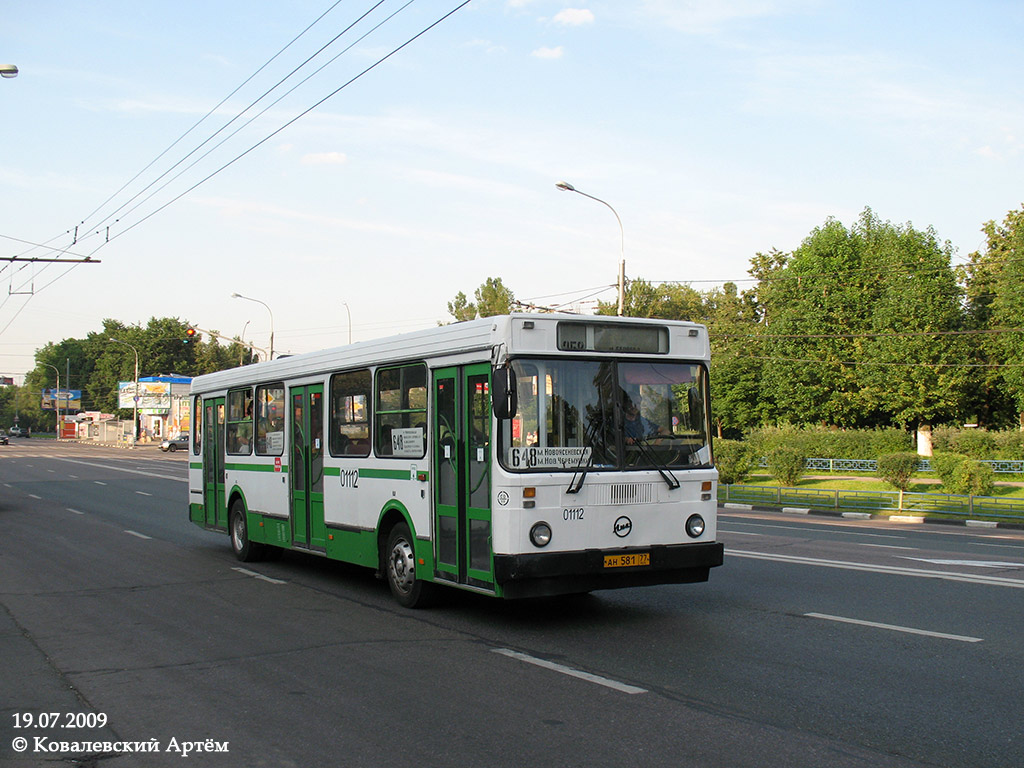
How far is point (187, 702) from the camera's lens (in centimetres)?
662

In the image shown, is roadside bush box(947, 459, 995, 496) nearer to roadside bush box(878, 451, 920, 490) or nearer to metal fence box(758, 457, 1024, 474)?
roadside bush box(878, 451, 920, 490)

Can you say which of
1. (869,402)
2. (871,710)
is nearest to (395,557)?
(871,710)

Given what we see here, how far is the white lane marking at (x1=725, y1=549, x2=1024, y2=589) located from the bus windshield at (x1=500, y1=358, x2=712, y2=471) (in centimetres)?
440

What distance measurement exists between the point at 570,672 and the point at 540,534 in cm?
153

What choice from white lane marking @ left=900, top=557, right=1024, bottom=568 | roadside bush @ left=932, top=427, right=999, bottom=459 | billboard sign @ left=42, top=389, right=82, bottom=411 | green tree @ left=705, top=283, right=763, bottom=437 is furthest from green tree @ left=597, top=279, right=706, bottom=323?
billboard sign @ left=42, top=389, right=82, bottom=411

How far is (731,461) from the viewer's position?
36656 millimetres

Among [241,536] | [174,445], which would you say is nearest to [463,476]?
[241,536]

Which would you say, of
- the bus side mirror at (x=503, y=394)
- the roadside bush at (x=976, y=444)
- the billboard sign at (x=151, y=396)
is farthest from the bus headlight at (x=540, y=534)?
the billboard sign at (x=151, y=396)

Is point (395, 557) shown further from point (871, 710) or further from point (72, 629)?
point (871, 710)

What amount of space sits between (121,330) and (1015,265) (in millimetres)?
131548

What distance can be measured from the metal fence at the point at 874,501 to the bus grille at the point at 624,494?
19.7 m

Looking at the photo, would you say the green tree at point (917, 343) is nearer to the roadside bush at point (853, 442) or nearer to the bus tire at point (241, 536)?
the roadside bush at point (853, 442)

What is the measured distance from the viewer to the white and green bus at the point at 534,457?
8.57 metres

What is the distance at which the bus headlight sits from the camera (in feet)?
27.8
